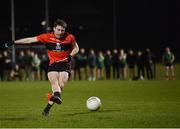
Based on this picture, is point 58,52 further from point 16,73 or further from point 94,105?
point 16,73

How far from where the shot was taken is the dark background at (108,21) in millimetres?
60750

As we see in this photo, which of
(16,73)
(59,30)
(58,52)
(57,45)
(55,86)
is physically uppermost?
(59,30)

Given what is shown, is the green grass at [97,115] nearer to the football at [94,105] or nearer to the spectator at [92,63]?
the football at [94,105]

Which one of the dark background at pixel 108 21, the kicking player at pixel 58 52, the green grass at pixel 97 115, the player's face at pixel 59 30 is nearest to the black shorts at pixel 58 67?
the kicking player at pixel 58 52

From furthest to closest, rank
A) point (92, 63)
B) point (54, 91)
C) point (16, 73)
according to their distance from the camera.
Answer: point (16, 73) < point (92, 63) < point (54, 91)

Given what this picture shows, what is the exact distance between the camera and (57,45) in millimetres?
15180

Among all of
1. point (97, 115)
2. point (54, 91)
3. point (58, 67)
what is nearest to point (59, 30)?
point (58, 67)

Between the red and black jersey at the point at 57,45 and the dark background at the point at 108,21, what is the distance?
144 ft

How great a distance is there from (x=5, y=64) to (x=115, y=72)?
7.74 meters

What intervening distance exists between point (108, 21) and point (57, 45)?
163 feet

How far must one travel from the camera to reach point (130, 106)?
718 inches

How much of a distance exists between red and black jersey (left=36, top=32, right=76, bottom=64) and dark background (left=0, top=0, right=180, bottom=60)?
43.9 meters

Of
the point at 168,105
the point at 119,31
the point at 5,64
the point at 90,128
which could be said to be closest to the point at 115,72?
the point at 5,64

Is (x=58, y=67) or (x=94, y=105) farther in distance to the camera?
(x=94, y=105)
